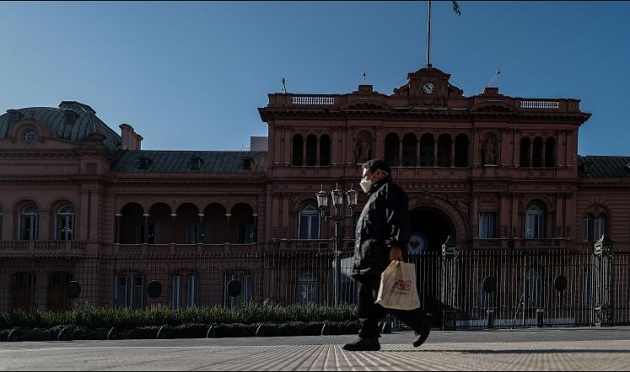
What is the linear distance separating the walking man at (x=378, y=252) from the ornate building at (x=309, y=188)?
33.7 m

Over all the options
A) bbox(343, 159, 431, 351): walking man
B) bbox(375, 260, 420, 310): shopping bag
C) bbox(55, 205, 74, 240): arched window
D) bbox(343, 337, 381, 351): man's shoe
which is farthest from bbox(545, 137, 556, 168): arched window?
bbox(375, 260, 420, 310): shopping bag

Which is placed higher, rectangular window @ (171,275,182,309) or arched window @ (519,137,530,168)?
arched window @ (519,137,530,168)

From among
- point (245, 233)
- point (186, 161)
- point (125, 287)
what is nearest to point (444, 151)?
point (245, 233)

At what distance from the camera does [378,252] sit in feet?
23.4

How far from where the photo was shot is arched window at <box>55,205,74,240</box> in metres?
43.3

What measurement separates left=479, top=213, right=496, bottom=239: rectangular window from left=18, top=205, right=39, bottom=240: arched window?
25.0m

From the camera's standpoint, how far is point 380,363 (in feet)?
16.5

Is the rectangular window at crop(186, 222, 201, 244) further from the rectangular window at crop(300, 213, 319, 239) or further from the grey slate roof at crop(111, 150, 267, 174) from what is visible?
the rectangular window at crop(300, 213, 319, 239)

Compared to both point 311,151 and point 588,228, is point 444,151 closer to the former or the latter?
point 311,151

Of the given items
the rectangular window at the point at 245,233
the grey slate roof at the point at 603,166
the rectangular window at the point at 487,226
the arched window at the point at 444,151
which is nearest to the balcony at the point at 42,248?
the rectangular window at the point at 245,233

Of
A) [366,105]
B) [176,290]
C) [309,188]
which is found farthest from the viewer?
[309,188]

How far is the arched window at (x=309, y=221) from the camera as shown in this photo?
42969mm

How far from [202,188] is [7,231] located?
36.4 feet

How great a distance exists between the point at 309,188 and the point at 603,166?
1801 cm
